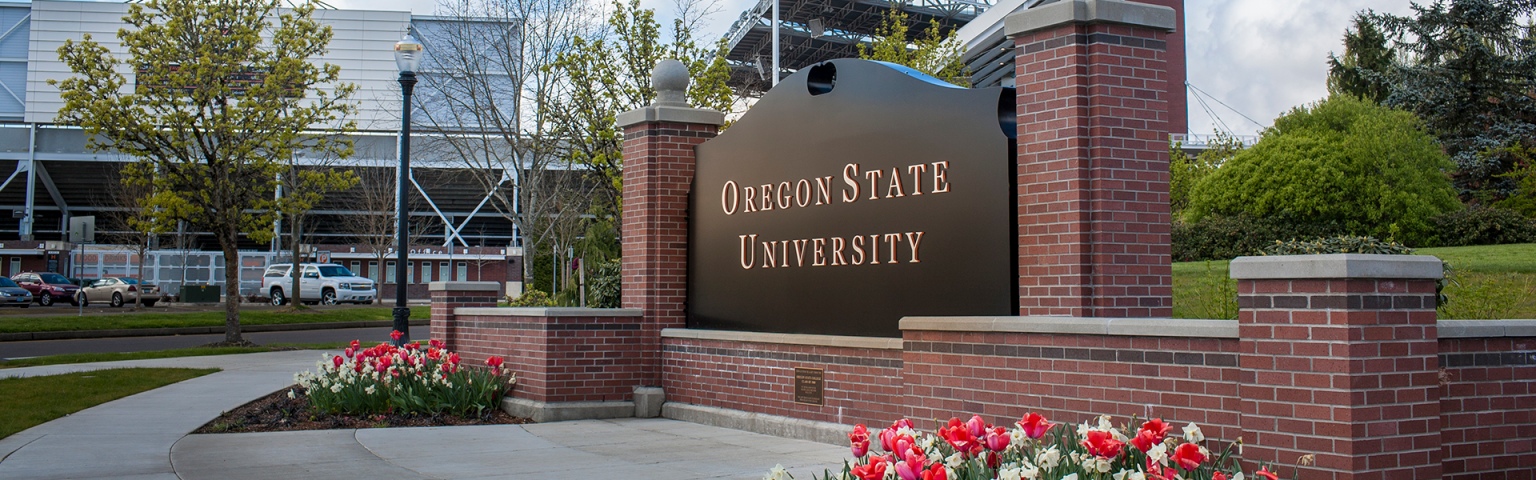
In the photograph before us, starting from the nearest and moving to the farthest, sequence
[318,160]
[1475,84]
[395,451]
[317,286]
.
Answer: [395,451] < [1475,84] < [317,286] < [318,160]

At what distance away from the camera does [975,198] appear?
7844mm

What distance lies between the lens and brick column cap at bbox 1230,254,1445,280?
4793 mm

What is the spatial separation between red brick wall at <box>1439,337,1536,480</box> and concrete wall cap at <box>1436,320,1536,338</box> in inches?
1.3

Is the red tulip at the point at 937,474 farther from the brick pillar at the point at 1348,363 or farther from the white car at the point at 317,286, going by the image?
the white car at the point at 317,286

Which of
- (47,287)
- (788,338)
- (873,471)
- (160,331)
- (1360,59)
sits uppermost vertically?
(1360,59)

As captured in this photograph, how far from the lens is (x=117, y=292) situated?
44.2 metres

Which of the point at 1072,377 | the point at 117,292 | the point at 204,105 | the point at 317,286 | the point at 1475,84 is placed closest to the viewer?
the point at 1072,377

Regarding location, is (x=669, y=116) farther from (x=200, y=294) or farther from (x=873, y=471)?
(x=200, y=294)

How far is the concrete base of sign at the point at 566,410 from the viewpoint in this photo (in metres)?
10.9

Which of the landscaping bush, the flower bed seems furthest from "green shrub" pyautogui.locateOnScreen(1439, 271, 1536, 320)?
the landscaping bush

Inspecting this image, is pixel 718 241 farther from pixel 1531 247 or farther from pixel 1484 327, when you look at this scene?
pixel 1531 247

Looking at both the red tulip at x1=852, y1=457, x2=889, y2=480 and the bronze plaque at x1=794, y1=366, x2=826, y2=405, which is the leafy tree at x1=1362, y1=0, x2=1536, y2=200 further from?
the red tulip at x1=852, y1=457, x2=889, y2=480

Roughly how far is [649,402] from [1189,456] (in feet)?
23.7

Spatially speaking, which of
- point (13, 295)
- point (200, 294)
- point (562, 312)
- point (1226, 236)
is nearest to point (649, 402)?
point (562, 312)
